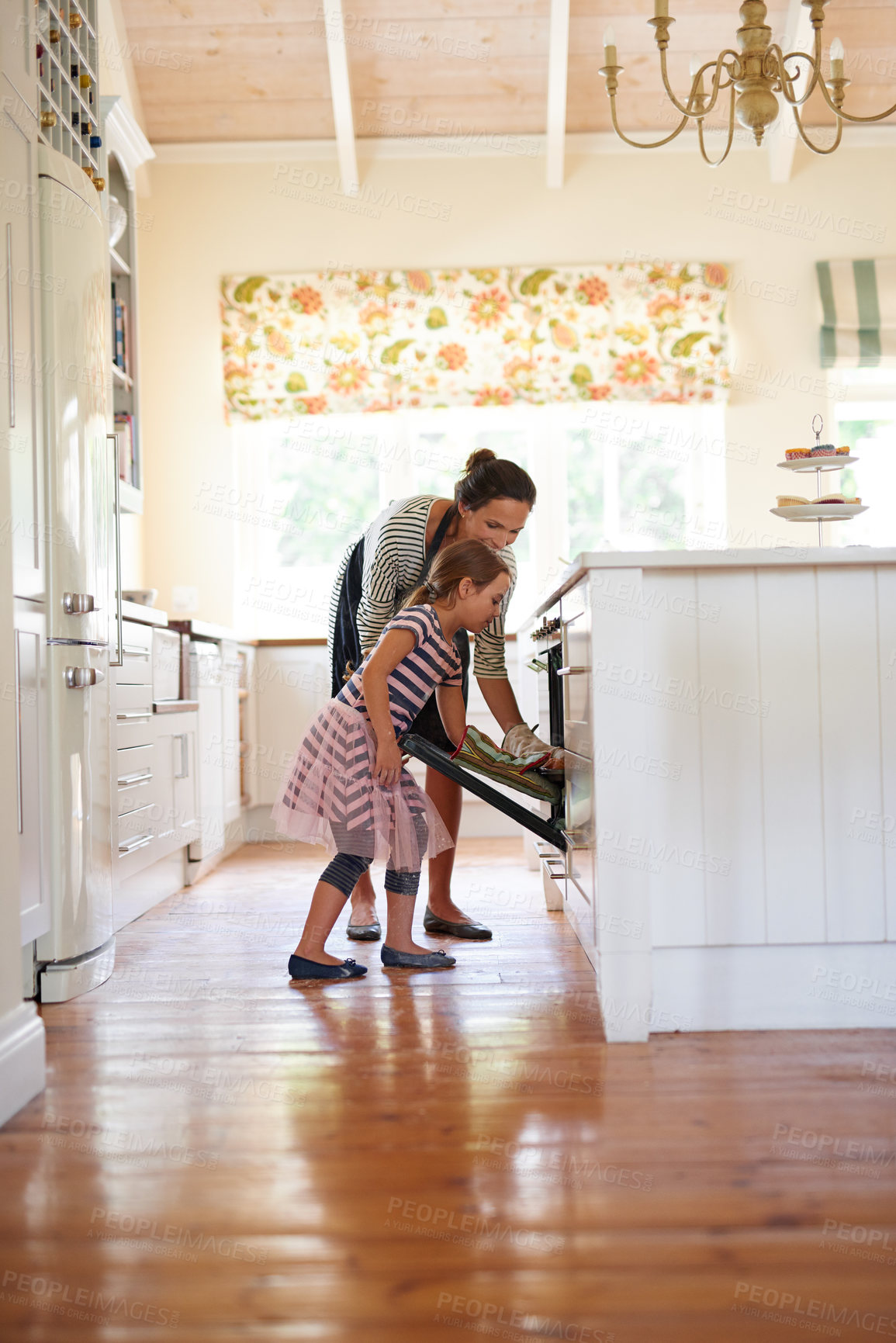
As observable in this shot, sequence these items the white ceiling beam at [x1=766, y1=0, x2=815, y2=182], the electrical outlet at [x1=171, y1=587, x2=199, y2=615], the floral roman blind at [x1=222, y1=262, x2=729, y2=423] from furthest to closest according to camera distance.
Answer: the floral roman blind at [x1=222, y1=262, x2=729, y2=423] < the electrical outlet at [x1=171, y1=587, x2=199, y2=615] < the white ceiling beam at [x1=766, y1=0, x2=815, y2=182]

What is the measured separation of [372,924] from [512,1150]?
1359 mm

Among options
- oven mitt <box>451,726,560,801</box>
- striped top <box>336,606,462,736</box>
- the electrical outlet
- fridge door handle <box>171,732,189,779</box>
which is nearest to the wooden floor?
oven mitt <box>451,726,560,801</box>

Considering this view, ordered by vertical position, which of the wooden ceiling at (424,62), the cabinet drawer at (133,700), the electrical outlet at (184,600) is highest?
the wooden ceiling at (424,62)

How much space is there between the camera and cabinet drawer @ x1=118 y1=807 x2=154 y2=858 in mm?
2686

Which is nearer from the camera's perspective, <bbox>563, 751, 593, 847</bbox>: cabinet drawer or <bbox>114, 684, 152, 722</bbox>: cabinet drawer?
<bbox>563, 751, 593, 847</bbox>: cabinet drawer

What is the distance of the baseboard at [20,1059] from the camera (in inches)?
60.2

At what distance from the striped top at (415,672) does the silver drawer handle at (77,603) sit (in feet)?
1.81

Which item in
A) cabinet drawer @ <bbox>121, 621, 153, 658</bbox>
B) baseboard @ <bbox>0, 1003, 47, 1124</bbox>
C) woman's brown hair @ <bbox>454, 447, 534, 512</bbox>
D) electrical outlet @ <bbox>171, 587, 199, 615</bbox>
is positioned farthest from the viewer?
electrical outlet @ <bbox>171, 587, 199, 615</bbox>

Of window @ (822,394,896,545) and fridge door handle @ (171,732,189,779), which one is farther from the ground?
window @ (822,394,896,545)

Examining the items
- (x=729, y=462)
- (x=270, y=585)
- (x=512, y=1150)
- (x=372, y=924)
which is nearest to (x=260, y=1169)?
(x=512, y=1150)

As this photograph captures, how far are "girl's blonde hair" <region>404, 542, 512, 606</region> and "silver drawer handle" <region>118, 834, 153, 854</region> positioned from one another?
3.24ft

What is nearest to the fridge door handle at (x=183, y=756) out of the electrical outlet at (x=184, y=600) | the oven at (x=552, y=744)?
the oven at (x=552, y=744)

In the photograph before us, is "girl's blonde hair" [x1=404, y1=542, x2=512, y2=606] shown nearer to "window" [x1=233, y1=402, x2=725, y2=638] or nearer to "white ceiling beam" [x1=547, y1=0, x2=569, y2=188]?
"window" [x1=233, y1=402, x2=725, y2=638]

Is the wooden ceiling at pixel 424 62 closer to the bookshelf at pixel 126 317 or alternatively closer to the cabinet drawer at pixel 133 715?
the bookshelf at pixel 126 317
